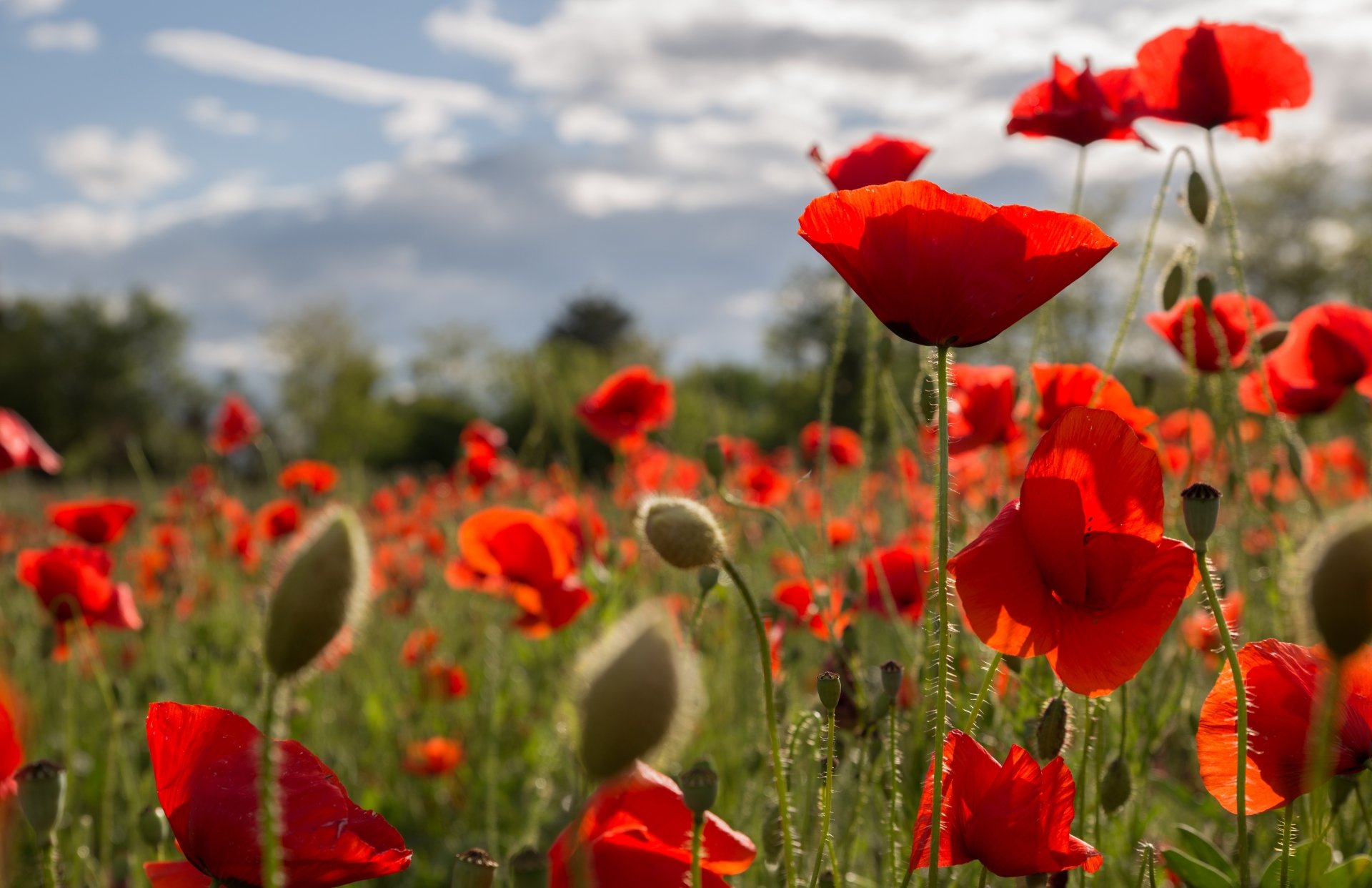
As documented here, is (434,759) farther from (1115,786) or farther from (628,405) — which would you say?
(1115,786)

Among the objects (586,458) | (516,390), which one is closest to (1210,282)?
(586,458)

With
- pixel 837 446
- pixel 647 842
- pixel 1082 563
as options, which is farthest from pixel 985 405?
pixel 837 446

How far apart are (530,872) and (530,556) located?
1.13 metres

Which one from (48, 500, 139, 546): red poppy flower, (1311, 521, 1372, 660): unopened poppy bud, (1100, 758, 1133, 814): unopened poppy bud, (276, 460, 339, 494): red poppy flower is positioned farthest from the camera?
(276, 460, 339, 494): red poppy flower

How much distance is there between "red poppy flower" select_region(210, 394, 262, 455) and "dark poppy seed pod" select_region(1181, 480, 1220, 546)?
3250 mm

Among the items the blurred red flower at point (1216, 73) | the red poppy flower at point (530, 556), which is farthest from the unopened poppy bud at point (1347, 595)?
the red poppy flower at point (530, 556)

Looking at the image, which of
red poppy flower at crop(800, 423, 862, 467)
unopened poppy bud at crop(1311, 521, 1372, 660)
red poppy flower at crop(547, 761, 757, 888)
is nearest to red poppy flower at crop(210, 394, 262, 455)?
red poppy flower at crop(800, 423, 862, 467)

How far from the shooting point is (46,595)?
1.89m

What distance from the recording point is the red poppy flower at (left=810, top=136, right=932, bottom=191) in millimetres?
1319

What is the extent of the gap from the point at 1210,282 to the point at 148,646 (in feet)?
8.65

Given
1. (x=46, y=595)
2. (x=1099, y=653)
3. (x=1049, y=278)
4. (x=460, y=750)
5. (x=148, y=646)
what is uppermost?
(x=1049, y=278)

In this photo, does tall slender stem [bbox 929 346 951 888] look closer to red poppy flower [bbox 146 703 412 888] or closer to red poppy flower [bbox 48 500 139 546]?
red poppy flower [bbox 146 703 412 888]

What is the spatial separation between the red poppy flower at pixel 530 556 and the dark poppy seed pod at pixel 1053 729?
39.3 inches

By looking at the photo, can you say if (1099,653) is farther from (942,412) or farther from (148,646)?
(148,646)
